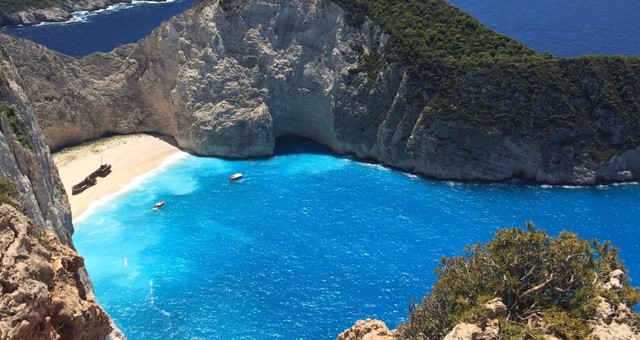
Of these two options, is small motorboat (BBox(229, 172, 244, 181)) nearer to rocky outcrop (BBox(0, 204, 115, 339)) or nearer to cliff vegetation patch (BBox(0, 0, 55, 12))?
rocky outcrop (BBox(0, 204, 115, 339))

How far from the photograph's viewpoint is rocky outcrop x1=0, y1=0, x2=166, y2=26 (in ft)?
366

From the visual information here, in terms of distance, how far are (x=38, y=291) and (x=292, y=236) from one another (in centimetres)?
3705

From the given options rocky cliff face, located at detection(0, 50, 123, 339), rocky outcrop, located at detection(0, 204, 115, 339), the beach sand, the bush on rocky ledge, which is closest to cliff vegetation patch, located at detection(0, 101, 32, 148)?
rocky cliff face, located at detection(0, 50, 123, 339)

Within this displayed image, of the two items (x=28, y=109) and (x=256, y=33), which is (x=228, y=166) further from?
(x=28, y=109)

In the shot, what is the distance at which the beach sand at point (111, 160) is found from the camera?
6212cm

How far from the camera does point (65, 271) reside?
63.9 ft

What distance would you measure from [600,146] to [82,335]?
5822cm

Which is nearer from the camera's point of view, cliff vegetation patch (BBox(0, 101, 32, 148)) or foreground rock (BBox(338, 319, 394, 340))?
foreground rock (BBox(338, 319, 394, 340))

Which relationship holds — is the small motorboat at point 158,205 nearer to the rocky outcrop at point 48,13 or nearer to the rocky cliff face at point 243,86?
the rocky cliff face at point 243,86

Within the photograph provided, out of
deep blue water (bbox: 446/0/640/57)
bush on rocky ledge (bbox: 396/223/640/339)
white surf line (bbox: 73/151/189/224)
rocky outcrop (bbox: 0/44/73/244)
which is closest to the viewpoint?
bush on rocky ledge (bbox: 396/223/640/339)

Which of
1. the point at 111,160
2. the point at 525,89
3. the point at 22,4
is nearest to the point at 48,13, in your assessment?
the point at 22,4

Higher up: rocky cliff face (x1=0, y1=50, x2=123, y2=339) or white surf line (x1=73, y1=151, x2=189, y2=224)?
rocky cliff face (x1=0, y1=50, x2=123, y2=339)

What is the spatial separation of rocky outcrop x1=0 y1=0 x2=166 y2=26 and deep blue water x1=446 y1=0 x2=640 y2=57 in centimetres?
7735

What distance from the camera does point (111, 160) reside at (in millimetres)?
67625
